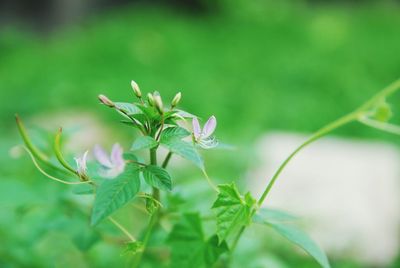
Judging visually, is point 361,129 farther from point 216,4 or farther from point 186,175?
point 216,4

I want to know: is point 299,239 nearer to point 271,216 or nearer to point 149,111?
point 271,216

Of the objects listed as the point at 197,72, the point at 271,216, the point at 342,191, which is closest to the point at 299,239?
the point at 271,216

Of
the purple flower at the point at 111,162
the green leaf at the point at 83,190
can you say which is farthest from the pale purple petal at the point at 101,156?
the green leaf at the point at 83,190

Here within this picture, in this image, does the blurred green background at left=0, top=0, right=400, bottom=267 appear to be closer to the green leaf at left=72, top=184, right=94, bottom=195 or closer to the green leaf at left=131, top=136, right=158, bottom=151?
the green leaf at left=72, top=184, right=94, bottom=195

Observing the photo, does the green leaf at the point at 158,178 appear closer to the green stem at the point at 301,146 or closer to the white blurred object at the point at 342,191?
the green stem at the point at 301,146

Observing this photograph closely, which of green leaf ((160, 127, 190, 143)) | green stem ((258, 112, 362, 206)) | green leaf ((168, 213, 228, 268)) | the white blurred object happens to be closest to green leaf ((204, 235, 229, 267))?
green leaf ((168, 213, 228, 268))

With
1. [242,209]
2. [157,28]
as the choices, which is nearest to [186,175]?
[242,209]
